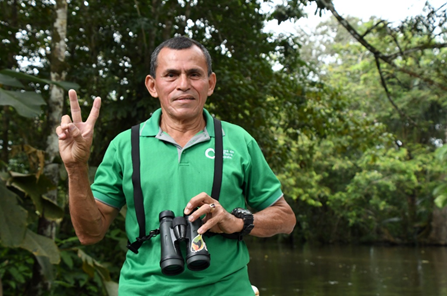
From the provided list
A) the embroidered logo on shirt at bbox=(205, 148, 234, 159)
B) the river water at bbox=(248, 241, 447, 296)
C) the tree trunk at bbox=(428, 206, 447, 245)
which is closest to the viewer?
the embroidered logo on shirt at bbox=(205, 148, 234, 159)

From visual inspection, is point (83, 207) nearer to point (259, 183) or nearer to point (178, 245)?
point (178, 245)

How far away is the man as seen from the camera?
6.20 feet

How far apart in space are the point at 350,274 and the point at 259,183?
1504 centimetres

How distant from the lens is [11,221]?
4.27 meters

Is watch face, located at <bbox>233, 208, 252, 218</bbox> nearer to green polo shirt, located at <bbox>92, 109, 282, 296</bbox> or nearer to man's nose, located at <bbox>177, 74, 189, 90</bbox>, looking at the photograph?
green polo shirt, located at <bbox>92, 109, 282, 296</bbox>

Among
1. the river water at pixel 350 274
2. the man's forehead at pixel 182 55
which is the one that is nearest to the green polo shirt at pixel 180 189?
the man's forehead at pixel 182 55

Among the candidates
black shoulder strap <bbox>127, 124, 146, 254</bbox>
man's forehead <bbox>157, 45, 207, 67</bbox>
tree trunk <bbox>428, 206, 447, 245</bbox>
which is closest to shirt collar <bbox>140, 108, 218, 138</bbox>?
black shoulder strap <bbox>127, 124, 146, 254</bbox>

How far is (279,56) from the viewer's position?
10.1 metres

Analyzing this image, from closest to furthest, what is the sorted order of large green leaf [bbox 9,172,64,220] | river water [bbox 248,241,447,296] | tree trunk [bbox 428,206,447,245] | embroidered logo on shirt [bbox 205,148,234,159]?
embroidered logo on shirt [bbox 205,148,234,159] → large green leaf [bbox 9,172,64,220] → river water [bbox 248,241,447,296] → tree trunk [bbox 428,206,447,245]

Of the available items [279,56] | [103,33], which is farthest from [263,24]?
[103,33]

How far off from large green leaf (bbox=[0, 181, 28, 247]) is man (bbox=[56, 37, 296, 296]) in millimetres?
2401

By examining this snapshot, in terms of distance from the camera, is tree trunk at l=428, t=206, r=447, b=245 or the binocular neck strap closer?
the binocular neck strap

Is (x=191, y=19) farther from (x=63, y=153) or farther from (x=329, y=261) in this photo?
(x=329, y=261)

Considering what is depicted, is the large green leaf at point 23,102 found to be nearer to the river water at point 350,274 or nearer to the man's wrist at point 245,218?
the man's wrist at point 245,218
